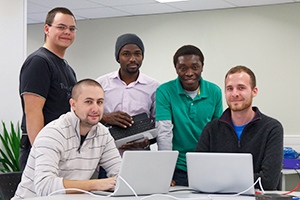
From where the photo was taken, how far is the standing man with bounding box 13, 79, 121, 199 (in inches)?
79.1

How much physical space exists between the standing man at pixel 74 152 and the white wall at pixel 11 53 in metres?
2.16

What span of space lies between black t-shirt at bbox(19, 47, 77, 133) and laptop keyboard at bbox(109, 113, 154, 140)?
346mm

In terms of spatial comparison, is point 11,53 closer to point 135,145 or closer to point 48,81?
point 48,81

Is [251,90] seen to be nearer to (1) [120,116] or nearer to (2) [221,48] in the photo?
(1) [120,116]

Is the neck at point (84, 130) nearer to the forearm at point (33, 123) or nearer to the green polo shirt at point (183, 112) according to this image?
the forearm at point (33, 123)

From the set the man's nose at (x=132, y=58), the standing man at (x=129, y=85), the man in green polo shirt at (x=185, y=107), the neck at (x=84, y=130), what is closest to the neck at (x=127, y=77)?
the standing man at (x=129, y=85)

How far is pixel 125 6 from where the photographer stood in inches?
225

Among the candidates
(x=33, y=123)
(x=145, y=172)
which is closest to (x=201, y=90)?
(x=145, y=172)

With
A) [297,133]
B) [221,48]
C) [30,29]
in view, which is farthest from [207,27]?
[30,29]

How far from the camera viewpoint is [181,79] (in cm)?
266

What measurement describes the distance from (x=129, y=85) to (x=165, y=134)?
501 millimetres

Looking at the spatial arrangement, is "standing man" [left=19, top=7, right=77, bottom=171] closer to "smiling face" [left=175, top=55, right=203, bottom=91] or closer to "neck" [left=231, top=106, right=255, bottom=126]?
"smiling face" [left=175, top=55, right=203, bottom=91]

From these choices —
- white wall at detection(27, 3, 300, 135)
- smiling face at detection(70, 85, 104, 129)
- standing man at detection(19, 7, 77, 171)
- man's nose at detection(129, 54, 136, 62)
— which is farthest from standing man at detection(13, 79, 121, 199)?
white wall at detection(27, 3, 300, 135)

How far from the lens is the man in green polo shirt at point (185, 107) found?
2.59 m
